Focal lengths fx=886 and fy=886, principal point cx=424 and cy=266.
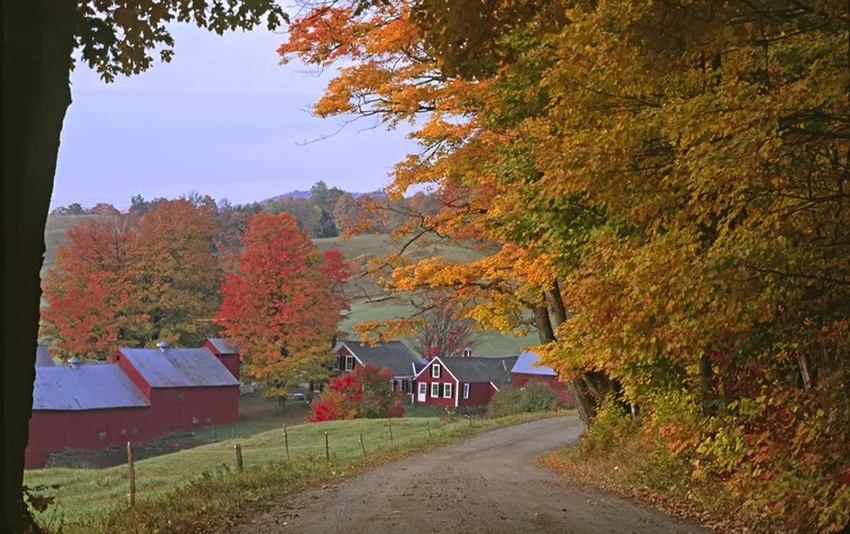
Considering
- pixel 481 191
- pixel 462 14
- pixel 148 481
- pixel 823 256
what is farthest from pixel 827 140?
pixel 148 481

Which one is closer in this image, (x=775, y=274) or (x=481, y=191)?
(x=775, y=274)

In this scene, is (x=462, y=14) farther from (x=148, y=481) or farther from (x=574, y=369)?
(x=148, y=481)

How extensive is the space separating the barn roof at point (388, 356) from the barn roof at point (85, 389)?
26.9m

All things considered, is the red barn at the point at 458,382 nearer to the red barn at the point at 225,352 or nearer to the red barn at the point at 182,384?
the red barn at the point at 225,352

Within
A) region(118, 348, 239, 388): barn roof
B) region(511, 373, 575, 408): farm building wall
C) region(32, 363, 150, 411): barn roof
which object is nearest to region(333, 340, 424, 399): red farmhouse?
region(511, 373, 575, 408): farm building wall

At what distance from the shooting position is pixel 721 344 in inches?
408

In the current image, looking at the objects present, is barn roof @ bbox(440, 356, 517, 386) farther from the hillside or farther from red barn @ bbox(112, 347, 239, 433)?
red barn @ bbox(112, 347, 239, 433)

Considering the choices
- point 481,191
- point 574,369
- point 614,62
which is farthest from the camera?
point 481,191

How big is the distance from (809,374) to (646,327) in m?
2.15

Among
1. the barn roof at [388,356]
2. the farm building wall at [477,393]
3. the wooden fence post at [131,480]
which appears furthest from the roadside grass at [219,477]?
the barn roof at [388,356]

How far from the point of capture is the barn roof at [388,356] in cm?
7831

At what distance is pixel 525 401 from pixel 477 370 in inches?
838

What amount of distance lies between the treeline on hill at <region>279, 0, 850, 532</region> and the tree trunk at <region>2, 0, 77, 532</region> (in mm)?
3385

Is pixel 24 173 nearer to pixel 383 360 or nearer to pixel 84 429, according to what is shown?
Answer: pixel 84 429
